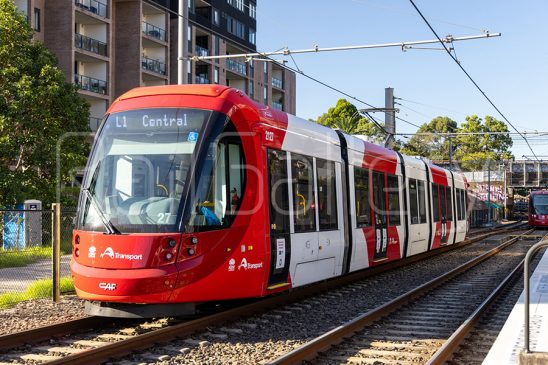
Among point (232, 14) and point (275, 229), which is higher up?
point (232, 14)

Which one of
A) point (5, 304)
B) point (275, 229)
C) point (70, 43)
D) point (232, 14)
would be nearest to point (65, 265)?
point (5, 304)

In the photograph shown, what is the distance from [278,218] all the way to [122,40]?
117 ft

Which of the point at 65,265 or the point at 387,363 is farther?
the point at 65,265

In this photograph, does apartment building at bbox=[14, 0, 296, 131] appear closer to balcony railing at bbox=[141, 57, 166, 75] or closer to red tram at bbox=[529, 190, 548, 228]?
balcony railing at bbox=[141, 57, 166, 75]

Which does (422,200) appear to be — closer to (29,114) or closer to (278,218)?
(278,218)

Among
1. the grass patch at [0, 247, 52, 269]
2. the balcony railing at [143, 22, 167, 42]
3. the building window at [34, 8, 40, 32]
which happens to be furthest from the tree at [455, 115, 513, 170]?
the grass patch at [0, 247, 52, 269]

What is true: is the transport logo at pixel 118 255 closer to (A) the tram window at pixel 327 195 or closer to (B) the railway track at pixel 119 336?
(B) the railway track at pixel 119 336

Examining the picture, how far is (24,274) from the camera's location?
15938mm

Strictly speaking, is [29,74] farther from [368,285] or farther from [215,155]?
[215,155]

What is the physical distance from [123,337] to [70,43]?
31.9 m

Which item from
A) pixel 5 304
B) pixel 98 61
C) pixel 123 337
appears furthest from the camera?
pixel 98 61

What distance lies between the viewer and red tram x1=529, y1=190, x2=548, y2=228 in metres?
50.7

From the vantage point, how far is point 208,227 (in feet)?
30.5

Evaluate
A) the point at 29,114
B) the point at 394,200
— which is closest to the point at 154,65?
the point at 29,114
